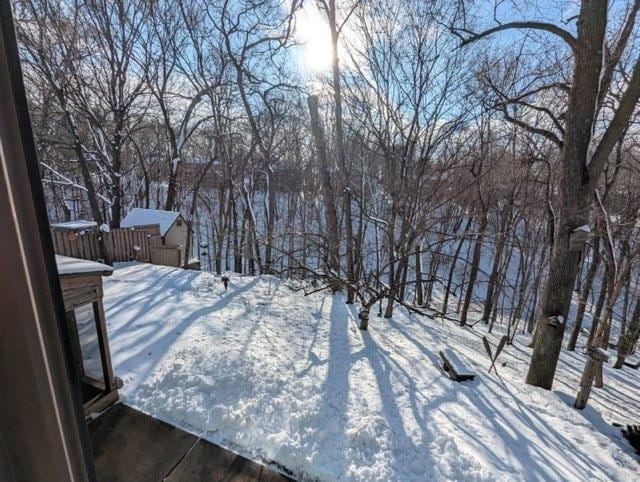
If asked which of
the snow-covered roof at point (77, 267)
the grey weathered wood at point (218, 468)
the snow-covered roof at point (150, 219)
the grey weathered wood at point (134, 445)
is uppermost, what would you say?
the snow-covered roof at point (77, 267)

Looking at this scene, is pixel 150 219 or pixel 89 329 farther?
pixel 150 219

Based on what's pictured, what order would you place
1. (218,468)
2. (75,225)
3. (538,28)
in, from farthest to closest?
(75,225) < (538,28) < (218,468)

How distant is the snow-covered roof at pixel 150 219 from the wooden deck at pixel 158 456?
37.3 feet

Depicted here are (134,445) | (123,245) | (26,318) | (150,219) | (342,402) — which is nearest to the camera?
(26,318)

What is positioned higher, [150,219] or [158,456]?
[150,219]

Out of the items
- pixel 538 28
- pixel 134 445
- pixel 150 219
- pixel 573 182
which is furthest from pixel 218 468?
pixel 150 219

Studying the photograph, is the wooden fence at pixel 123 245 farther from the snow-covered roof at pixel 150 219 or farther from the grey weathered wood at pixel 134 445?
the grey weathered wood at pixel 134 445

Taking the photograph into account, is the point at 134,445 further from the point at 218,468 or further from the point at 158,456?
the point at 218,468

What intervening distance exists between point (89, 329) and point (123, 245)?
9.61m

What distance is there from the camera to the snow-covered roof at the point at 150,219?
12.7m

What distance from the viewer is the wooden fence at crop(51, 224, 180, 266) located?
9578mm

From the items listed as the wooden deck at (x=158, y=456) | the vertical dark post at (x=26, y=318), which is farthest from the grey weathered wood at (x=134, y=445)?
the vertical dark post at (x=26, y=318)

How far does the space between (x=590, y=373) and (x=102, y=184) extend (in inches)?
776

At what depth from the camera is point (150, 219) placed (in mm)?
12867
